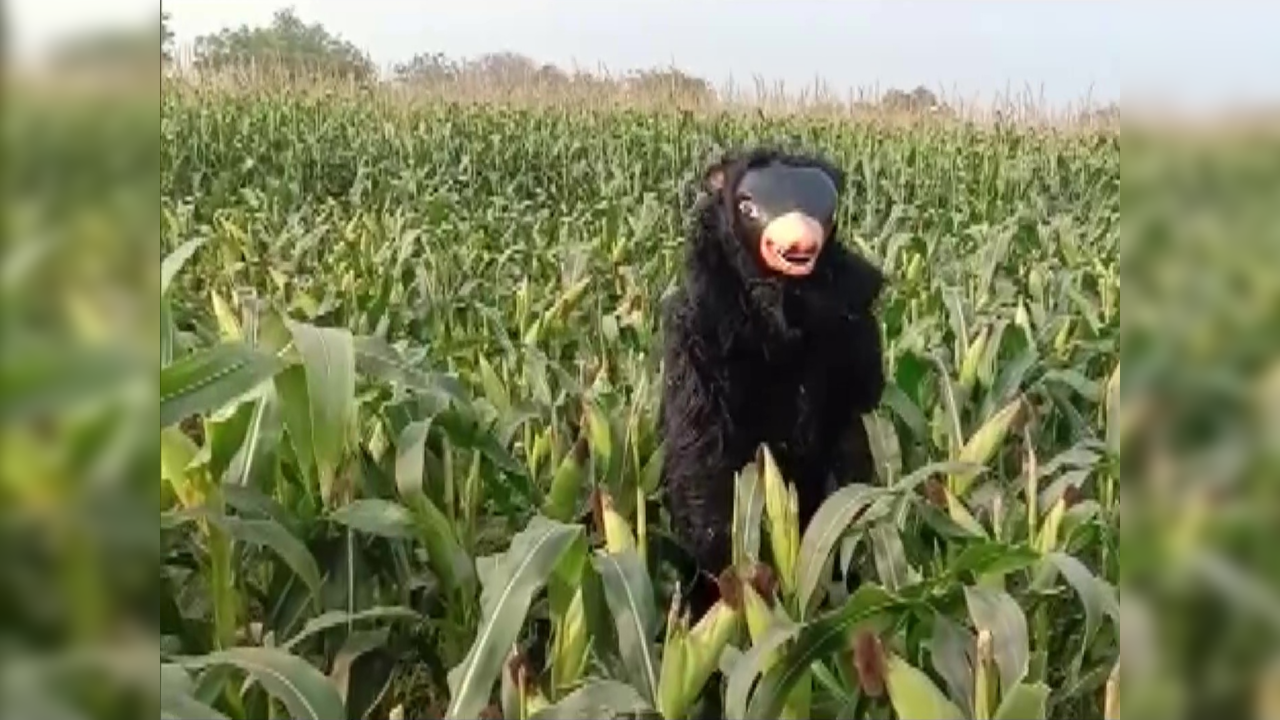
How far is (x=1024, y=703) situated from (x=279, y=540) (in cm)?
86

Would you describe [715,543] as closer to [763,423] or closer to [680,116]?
[763,423]

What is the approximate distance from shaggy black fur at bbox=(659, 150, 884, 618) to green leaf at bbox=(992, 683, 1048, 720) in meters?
0.81

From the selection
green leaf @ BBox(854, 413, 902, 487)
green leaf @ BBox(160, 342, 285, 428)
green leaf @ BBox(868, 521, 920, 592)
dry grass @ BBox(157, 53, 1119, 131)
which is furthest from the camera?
dry grass @ BBox(157, 53, 1119, 131)

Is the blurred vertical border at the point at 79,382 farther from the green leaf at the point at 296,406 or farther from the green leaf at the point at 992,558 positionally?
the green leaf at the point at 296,406

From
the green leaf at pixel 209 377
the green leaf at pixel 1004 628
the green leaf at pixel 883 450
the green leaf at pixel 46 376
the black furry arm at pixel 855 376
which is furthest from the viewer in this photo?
the green leaf at pixel 883 450

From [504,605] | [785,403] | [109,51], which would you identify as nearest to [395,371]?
[785,403]

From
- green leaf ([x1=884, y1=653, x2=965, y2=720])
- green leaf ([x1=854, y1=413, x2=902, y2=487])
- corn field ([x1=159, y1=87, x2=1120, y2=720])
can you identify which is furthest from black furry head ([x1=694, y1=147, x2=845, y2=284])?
green leaf ([x1=884, y1=653, x2=965, y2=720])

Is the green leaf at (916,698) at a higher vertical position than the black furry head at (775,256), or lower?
lower

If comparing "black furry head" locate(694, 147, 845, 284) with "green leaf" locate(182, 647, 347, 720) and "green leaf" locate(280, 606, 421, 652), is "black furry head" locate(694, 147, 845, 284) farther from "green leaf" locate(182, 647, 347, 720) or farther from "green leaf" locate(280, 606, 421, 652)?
"green leaf" locate(182, 647, 347, 720)

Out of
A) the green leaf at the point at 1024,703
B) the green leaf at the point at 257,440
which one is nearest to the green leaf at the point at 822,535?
the green leaf at the point at 1024,703

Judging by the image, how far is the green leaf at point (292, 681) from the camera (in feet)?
3.82

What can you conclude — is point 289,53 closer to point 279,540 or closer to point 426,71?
point 426,71

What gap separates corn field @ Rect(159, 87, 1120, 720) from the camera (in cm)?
121

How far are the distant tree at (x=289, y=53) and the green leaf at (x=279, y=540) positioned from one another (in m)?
11.2
